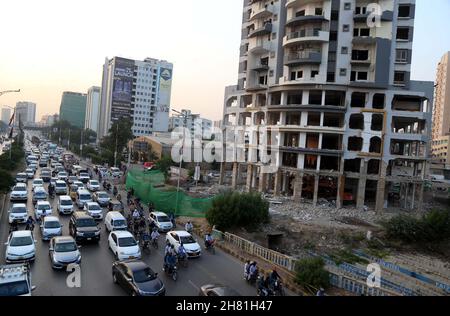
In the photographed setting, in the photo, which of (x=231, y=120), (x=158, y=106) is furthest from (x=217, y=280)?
(x=158, y=106)

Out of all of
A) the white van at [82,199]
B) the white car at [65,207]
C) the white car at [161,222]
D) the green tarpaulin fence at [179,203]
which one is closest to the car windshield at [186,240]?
the white car at [161,222]

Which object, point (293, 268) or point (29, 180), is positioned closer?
point (293, 268)

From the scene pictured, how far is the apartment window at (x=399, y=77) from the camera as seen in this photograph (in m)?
48.3

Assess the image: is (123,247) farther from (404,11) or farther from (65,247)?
(404,11)

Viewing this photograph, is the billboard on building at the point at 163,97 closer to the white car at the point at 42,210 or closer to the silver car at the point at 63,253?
the white car at the point at 42,210

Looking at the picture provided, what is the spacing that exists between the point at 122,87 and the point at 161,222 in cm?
11998

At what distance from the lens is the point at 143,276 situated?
1576cm

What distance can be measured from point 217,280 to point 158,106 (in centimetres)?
13188

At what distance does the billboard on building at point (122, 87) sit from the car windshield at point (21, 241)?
12325 cm

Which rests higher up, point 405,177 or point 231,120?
point 231,120

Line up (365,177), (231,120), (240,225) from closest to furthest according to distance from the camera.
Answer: (240,225) → (365,177) → (231,120)

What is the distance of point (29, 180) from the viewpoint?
52281mm

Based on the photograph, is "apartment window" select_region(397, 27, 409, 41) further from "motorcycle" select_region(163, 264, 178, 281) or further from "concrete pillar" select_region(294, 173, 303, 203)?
"motorcycle" select_region(163, 264, 178, 281)
